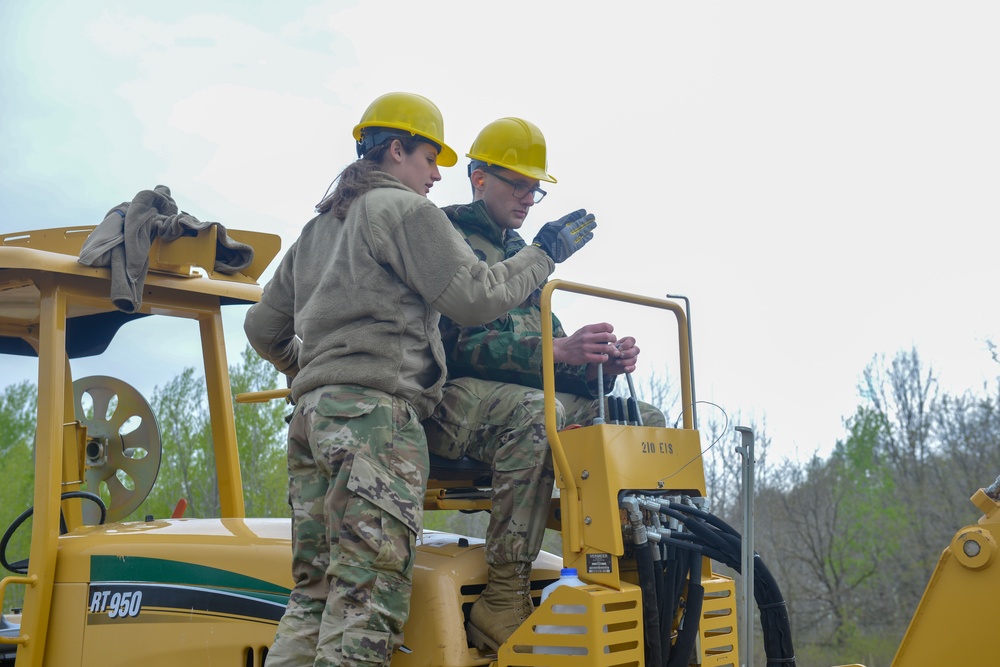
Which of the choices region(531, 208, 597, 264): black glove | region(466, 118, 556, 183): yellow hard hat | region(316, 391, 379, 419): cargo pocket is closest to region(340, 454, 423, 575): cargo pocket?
region(316, 391, 379, 419): cargo pocket

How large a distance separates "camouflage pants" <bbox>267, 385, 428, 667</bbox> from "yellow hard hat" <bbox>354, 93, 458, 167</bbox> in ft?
3.29

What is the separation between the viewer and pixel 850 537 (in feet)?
91.8

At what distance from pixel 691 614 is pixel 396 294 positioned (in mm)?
1361

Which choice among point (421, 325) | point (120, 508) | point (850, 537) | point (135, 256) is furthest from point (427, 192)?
point (850, 537)

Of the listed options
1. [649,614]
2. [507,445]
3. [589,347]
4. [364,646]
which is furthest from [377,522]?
[589,347]

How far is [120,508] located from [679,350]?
2904 mm

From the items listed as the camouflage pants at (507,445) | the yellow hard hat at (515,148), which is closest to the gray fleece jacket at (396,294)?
the camouflage pants at (507,445)

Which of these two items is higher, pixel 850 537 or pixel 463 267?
pixel 463 267

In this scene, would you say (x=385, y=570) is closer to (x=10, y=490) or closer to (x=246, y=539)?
(x=246, y=539)

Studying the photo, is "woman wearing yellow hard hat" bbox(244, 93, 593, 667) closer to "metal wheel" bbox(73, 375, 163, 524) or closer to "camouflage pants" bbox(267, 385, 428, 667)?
"camouflage pants" bbox(267, 385, 428, 667)

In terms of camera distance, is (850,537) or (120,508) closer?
(120,508)

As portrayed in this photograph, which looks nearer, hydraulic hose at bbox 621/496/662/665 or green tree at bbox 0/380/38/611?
hydraulic hose at bbox 621/496/662/665

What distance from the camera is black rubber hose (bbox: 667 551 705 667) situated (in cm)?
294

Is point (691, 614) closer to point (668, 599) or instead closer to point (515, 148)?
point (668, 599)
